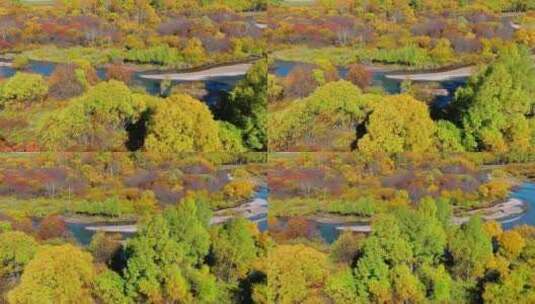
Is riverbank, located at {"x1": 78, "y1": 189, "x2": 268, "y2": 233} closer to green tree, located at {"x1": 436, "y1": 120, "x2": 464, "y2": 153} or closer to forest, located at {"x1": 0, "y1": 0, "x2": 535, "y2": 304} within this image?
forest, located at {"x1": 0, "y1": 0, "x2": 535, "y2": 304}

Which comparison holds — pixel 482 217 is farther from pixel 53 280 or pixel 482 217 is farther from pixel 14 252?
pixel 14 252

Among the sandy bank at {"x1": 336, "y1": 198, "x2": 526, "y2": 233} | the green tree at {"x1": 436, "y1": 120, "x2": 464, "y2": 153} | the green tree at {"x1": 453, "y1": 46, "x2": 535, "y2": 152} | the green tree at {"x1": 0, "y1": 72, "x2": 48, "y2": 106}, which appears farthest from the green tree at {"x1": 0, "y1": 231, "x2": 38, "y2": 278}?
the green tree at {"x1": 453, "y1": 46, "x2": 535, "y2": 152}

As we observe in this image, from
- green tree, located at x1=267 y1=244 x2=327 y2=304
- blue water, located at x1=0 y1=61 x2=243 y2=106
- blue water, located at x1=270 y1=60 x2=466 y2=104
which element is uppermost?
blue water, located at x1=270 y1=60 x2=466 y2=104

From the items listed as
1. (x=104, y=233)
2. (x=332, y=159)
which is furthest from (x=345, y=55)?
(x=104, y=233)

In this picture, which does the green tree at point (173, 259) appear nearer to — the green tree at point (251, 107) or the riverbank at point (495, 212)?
the green tree at point (251, 107)

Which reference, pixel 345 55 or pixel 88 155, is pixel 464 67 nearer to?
pixel 345 55

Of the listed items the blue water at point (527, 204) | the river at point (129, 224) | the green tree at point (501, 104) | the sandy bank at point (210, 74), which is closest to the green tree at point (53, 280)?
the river at point (129, 224)

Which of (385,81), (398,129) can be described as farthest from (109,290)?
(385,81)

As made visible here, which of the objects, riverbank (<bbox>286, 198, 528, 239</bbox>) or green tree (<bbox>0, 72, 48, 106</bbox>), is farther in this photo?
riverbank (<bbox>286, 198, 528, 239</bbox>)
